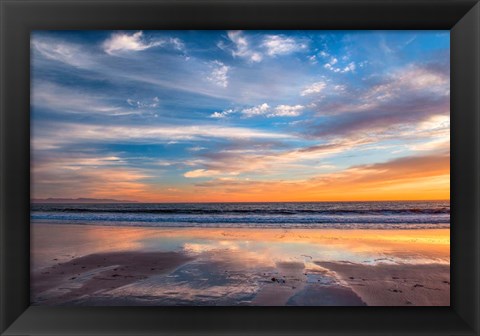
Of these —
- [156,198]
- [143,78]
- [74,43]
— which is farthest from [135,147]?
[74,43]

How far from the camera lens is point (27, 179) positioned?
1.05 meters

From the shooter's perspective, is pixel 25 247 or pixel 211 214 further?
pixel 211 214

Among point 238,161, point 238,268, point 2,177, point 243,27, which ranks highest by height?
point 243,27

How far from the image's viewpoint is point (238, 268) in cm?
222

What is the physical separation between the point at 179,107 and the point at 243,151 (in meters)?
1.03

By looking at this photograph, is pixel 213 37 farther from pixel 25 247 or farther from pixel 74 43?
pixel 25 247

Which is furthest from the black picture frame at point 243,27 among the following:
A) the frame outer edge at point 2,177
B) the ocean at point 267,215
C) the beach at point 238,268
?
the ocean at point 267,215

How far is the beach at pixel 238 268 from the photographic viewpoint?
5.78 feet

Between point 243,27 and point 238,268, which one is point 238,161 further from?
point 243,27

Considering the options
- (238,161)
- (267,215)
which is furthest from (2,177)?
(267,215)

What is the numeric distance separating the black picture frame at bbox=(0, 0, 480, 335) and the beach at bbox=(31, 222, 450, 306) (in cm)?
13

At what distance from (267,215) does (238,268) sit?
268 centimetres

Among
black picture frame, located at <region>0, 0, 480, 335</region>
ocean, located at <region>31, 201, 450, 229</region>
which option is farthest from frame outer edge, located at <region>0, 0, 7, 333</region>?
ocean, located at <region>31, 201, 450, 229</region>

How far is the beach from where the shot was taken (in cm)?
176
